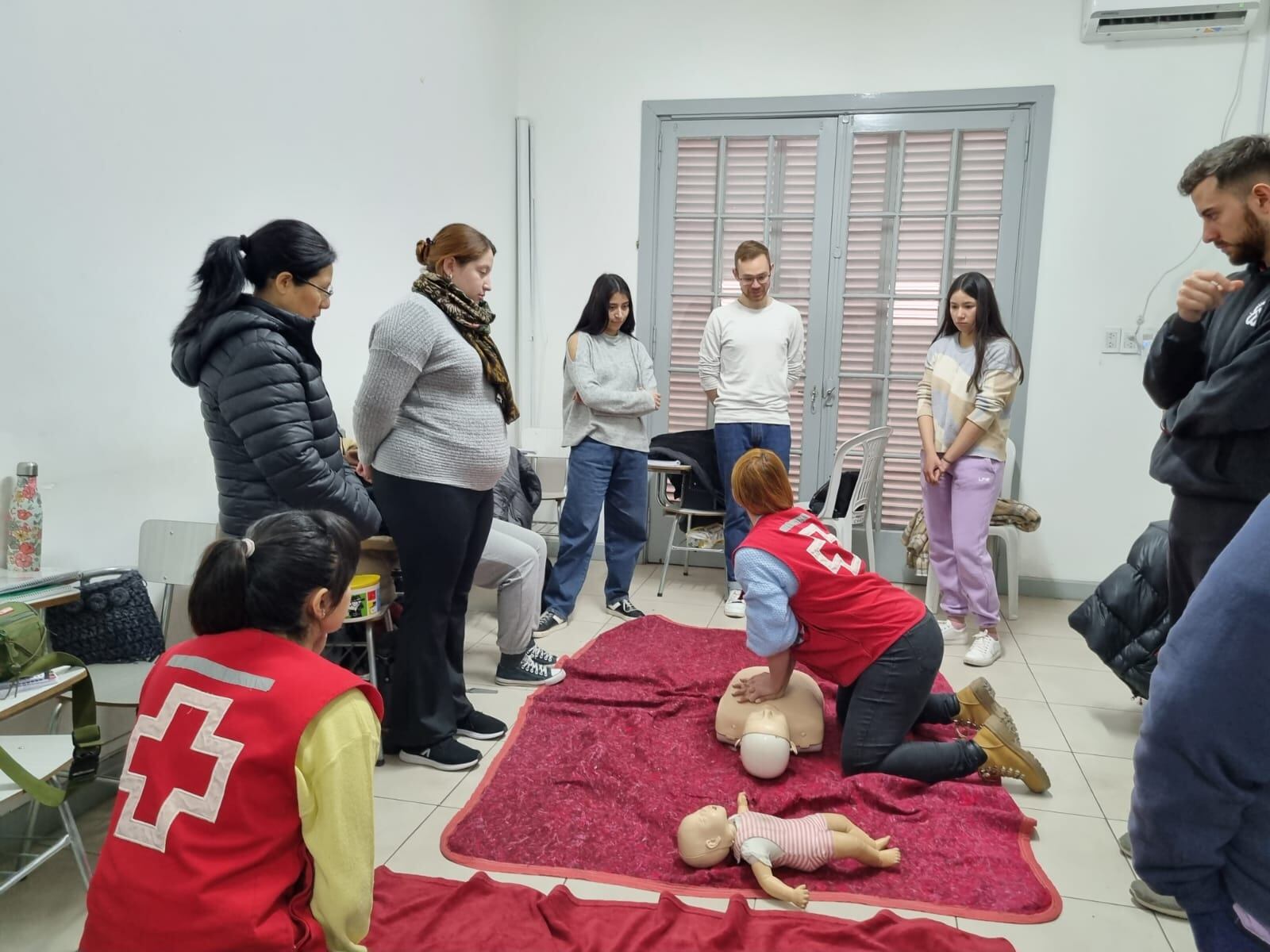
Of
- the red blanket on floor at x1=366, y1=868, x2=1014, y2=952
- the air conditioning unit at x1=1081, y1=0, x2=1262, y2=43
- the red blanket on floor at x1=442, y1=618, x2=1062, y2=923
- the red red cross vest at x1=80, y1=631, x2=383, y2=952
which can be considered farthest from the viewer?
the air conditioning unit at x1=1081, y1=0, x2=1262, y2=43

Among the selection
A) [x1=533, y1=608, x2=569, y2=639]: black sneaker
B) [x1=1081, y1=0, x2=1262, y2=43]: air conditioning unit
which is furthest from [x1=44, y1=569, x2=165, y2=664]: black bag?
[x1=1081, y1=0, x2=1262, y2=43]: air conditioning unit

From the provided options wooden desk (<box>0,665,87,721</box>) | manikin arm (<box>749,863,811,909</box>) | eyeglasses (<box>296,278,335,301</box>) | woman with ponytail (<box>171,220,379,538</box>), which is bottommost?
manikin arm (<box>749,863,811,909</box>)

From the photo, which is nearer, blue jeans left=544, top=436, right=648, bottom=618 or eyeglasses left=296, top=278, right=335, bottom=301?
eyeglasses left=296, top=278, right=335, bottom=301

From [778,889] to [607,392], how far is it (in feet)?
7.43

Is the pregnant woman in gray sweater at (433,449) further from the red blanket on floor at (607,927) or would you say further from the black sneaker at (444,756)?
the red blanket on floor at (607,927)

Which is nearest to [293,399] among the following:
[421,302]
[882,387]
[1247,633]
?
[421,302]

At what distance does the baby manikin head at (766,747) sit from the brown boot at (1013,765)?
21.1 inches

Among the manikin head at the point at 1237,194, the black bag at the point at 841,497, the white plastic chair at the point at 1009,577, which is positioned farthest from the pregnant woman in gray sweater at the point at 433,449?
the white plastic chair at the point at 1009,577

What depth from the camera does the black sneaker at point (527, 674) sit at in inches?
120

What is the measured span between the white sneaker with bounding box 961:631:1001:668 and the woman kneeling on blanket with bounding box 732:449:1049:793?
3.45 ft

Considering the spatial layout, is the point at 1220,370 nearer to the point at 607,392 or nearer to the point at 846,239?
the point at 607,392

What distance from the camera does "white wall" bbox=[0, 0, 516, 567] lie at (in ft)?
6.85

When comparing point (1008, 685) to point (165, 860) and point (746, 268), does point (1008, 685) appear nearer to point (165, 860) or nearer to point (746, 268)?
point (746, 268)

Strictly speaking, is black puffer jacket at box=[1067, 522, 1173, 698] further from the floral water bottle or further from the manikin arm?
the floral water bottle
